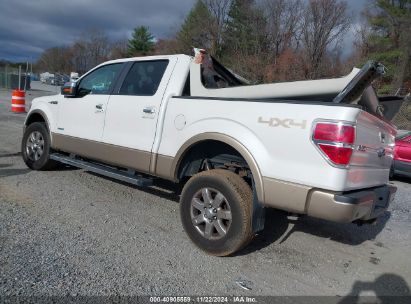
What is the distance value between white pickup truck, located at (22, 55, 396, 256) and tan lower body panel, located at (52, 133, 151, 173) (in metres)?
0.02

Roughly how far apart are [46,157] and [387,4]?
33.6 meters

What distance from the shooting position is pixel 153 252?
392 cm

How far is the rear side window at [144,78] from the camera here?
492 centimetres

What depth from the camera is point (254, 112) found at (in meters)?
3.71

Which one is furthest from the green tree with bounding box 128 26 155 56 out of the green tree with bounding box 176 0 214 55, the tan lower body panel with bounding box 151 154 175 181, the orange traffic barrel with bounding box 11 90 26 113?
the tan lower body panel with bounding box 151 154 175 181

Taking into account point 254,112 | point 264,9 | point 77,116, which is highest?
point 264,9

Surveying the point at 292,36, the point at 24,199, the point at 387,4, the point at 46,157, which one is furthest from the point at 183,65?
the point at 387,4

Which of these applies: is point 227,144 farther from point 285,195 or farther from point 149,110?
point 149,110

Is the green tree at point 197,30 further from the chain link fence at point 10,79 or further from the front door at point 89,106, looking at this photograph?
the front door at point 89,106

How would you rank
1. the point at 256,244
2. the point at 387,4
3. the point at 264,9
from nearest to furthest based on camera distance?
the point at 256,244
the point at 387,4
the point at 264,9

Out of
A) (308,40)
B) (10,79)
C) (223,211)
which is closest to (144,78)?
(223,211)

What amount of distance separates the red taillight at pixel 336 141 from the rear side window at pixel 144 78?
2285 millimetres

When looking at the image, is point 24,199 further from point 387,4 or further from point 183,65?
point 387,4

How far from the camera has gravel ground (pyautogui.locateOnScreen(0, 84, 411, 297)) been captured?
10.9ft
